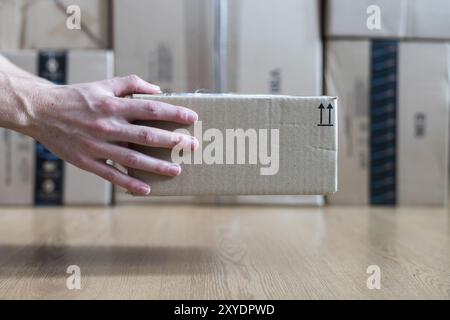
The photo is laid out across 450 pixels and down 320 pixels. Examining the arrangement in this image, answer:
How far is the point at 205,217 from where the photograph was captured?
65.1 inches

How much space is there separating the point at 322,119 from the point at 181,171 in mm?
256

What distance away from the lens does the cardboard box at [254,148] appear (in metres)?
0.96

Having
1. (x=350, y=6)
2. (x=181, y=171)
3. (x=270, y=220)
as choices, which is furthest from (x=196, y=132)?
(x=350, y=6)

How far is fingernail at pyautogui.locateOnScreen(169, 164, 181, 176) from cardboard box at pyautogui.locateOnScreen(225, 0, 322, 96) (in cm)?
96

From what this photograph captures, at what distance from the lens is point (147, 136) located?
3.05 feet

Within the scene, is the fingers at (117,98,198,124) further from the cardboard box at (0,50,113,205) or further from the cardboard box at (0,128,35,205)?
the cardboard box at (0,128,35,205)

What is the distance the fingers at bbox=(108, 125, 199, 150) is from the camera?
0.93 metres

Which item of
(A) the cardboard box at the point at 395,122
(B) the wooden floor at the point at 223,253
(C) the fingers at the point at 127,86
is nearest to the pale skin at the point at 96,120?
(C) the fingers at the point at 127,86

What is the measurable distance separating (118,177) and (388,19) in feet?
4.23

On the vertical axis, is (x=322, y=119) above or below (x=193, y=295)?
above

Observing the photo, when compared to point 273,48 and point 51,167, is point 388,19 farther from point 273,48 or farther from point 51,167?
point 51,167

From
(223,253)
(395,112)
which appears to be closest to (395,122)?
(395,112)
